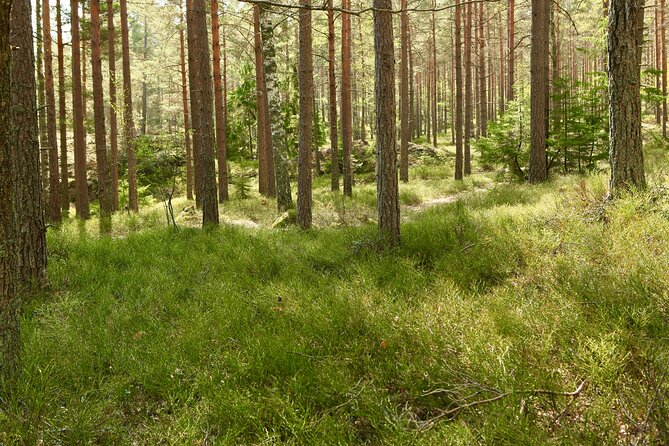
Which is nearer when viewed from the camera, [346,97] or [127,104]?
[127,104]

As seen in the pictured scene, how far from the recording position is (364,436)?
267 cm

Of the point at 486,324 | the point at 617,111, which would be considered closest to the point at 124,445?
the point at 486,324

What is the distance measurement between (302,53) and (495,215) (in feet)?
18.2

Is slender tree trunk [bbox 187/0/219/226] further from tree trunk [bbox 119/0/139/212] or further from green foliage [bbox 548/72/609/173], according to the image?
green foliage [bbox 548/72/609/173]

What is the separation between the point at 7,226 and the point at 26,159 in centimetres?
346

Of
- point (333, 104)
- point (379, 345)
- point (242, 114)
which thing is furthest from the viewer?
point (242, 114)

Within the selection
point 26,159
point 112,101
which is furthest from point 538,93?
point 112,101

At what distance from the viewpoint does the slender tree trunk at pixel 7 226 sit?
8.75 ft

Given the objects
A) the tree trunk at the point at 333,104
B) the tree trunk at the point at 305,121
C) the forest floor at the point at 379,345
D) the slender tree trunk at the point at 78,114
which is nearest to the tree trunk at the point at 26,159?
the forest floor at the point at 379,345

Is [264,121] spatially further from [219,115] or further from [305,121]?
[305,121]

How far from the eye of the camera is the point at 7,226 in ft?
9.52

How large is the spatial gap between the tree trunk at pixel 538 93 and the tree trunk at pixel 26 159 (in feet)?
39.2

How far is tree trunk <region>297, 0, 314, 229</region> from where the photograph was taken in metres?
9.38

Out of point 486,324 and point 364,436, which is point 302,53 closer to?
point 486,324
